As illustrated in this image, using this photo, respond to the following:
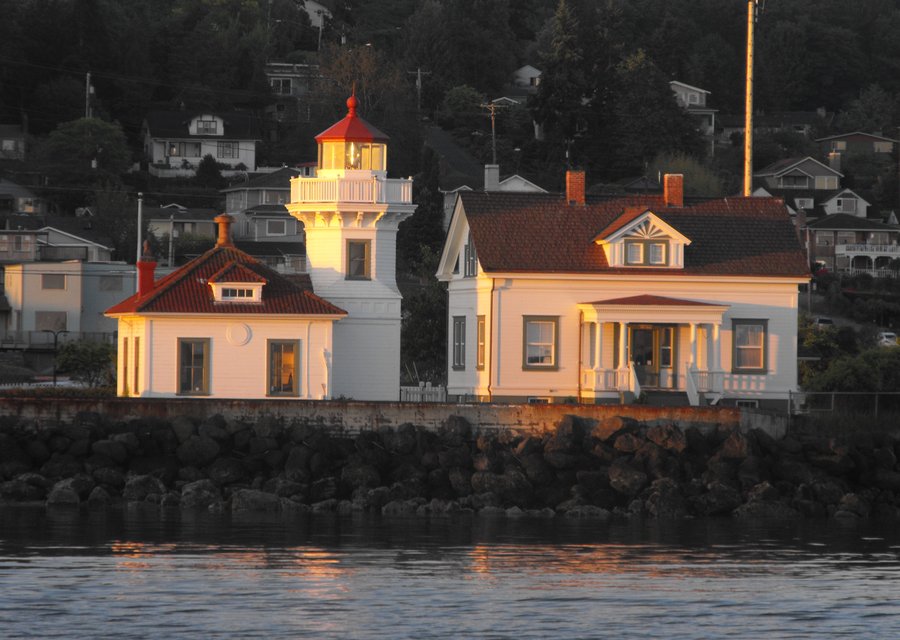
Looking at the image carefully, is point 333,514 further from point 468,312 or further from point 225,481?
point 468,312

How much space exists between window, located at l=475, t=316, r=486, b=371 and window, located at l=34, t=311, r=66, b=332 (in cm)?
3132

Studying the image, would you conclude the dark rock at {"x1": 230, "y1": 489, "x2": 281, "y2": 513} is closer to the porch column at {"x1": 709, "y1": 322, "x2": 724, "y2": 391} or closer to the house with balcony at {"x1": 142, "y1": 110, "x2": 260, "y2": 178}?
the porch column at {"x1": 709, "y1": 322, "x2": 724, "y2": 391}

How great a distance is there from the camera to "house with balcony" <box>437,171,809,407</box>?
46688 mm

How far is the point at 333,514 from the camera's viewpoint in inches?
1547

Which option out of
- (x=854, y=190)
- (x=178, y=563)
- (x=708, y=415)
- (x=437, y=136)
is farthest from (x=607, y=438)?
(x=854, y=190)

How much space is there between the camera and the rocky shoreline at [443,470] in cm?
4000

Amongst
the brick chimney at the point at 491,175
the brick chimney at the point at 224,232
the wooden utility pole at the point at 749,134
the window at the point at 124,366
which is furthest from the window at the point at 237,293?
the brick chimney at the point at 491,175

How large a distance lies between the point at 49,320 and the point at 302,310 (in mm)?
33345

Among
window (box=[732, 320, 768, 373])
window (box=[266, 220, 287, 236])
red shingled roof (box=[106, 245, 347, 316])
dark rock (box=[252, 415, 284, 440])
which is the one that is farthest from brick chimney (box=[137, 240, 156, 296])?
window (box=[266, 220, 287, 236])

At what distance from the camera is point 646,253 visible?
156 ft

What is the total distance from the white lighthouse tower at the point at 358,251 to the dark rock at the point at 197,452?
5.34 m

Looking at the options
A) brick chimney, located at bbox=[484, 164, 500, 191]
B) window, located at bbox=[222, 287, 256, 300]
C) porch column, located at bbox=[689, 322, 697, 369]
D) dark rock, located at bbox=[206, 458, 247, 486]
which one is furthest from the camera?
brick chimney, located at bbox=[484, 164, 500, 191]

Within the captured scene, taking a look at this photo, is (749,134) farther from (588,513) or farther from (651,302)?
(588,513)

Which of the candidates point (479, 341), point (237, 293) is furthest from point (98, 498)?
point (479, 341)
